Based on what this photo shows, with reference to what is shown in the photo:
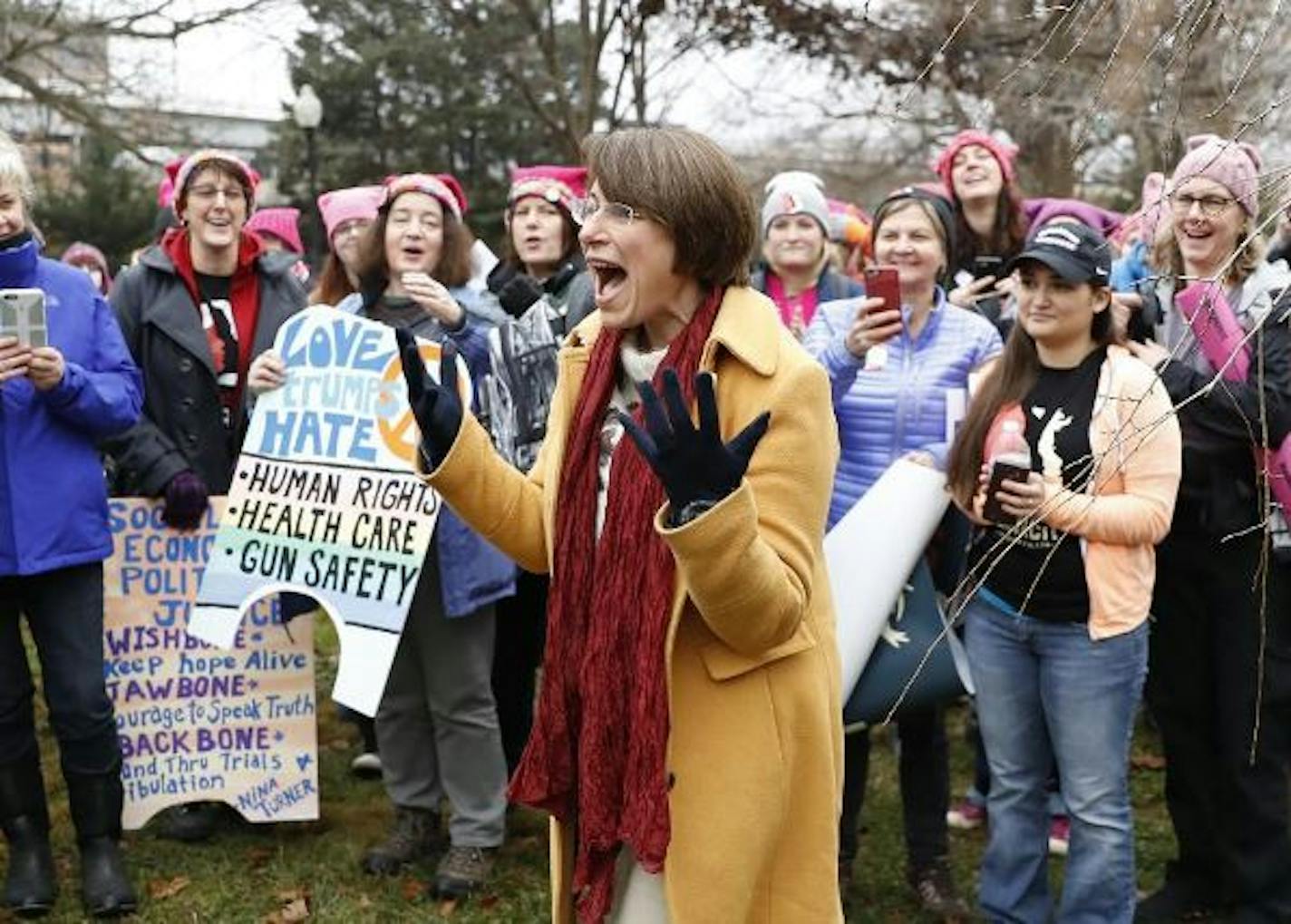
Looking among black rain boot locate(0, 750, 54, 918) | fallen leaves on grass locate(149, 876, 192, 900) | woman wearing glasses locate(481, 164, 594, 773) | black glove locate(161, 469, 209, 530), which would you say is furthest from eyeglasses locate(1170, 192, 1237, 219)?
black rain boot locate(0, 750, 54, 918)

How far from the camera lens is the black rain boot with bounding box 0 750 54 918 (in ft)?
14.1

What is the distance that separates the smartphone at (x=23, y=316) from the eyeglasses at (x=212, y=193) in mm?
1000

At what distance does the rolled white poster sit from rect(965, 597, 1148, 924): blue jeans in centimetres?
24

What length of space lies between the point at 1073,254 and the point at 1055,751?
4.20ft

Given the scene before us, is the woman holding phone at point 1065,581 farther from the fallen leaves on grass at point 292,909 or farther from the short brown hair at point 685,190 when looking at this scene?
the fallen leaves on grass at point 292,909

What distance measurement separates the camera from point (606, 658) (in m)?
2.50

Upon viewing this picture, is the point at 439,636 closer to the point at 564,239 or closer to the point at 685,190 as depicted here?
the point at 564,239

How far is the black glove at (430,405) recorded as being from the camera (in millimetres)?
2551

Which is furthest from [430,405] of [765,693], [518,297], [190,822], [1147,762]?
[1147,762]

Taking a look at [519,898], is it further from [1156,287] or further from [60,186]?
[60,186]

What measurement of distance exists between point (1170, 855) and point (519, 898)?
7.17 feet

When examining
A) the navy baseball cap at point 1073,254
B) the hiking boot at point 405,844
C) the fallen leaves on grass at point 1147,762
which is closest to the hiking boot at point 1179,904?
the fallen leaves on grass at point 1147,762

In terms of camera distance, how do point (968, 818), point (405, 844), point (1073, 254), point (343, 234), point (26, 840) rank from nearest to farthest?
point (1073, 254) → point (26, 840) → point (405, 844) → point (968, 818) → point (343, 234)

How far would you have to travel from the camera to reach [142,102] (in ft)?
58.7
